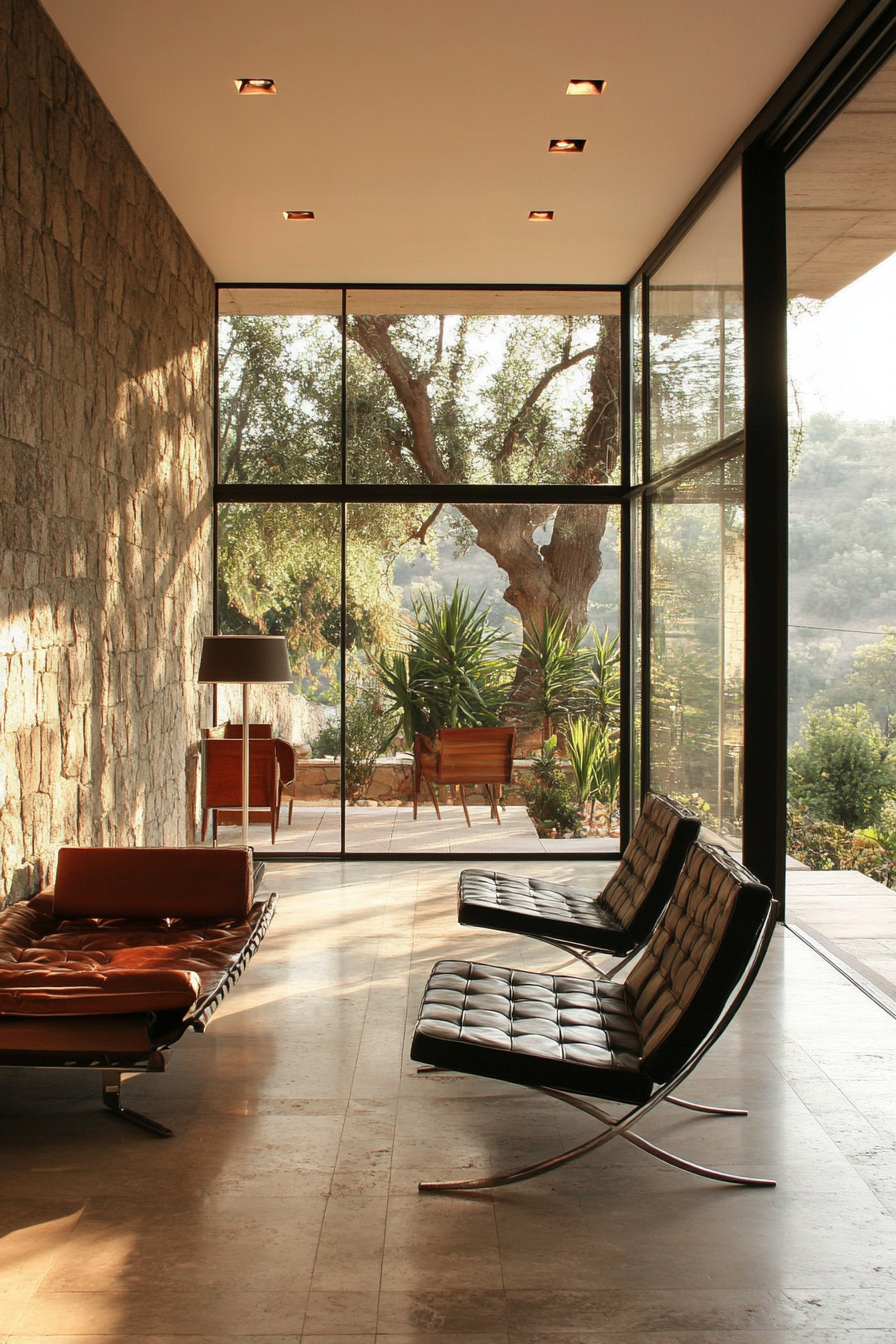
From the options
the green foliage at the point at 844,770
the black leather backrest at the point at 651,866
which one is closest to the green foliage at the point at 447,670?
the green foliage at the point at 844,770

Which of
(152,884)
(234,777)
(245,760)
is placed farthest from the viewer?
(234,777)

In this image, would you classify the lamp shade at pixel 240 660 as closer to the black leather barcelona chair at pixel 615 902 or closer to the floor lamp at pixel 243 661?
the floor lamp at pixel 243 661

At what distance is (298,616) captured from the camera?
24.7 ft

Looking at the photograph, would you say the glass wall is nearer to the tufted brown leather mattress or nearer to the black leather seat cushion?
the black leather seat cushion

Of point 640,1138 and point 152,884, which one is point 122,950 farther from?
point 640,1138

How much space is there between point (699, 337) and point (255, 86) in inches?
103

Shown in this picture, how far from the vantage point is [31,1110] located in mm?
3428

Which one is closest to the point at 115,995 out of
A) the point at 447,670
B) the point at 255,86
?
the point at 255,86

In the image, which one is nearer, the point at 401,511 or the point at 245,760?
the point at 245,760

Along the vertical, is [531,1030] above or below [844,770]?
below

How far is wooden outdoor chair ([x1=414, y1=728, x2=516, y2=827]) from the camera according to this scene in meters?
7.53

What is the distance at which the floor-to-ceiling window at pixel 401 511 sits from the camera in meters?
7.59

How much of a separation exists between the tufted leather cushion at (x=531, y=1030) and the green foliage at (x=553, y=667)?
4.12m

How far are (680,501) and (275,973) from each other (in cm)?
349
